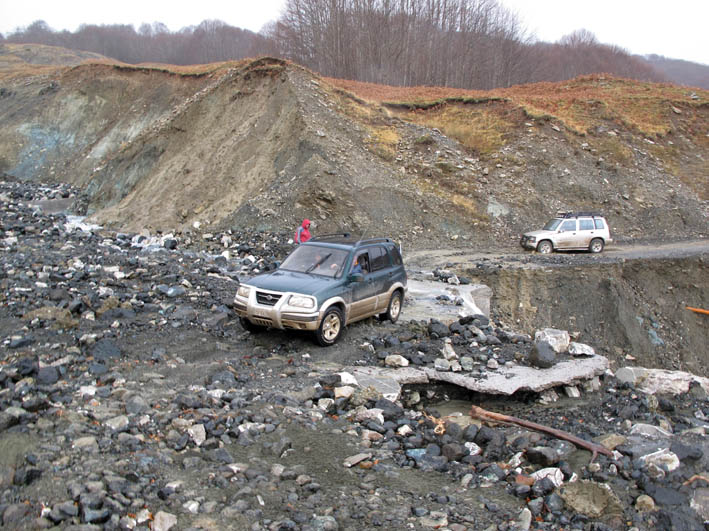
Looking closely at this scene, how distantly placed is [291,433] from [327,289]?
11.3 ft

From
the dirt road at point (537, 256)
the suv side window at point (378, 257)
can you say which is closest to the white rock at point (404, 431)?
the suv side window at point (378, 257)

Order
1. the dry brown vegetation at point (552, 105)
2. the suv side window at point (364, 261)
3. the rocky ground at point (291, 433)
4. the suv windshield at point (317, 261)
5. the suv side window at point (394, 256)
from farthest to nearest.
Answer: the dry brown vegetation at point (552, 105)
the suv side window at point (394, 256)
the suv side window at point (364, 261)
the suv windshield at point (317, 261)
the rocky ground at point (291, 433)

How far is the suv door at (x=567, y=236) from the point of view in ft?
67.9

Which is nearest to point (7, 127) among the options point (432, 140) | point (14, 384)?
point (432, 140)

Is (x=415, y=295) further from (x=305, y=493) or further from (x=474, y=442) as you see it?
(x=305, y=493)

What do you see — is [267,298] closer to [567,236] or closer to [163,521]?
[163,521]

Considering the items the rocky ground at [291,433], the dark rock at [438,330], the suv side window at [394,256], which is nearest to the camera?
the rocky ground at [291,433]

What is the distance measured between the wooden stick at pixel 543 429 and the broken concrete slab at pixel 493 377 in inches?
24.9

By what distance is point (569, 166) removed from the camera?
2662 cm

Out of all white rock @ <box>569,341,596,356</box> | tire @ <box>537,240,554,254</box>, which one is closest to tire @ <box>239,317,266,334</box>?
white rock @ <box>569,341,596,356</box>

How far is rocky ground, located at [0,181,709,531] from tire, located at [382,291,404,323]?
0.57m

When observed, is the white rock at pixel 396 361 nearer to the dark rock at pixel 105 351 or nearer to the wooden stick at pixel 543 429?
the wooden stick at pixel 543 429

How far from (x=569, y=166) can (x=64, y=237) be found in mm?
22900

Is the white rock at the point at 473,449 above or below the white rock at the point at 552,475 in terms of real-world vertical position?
below
